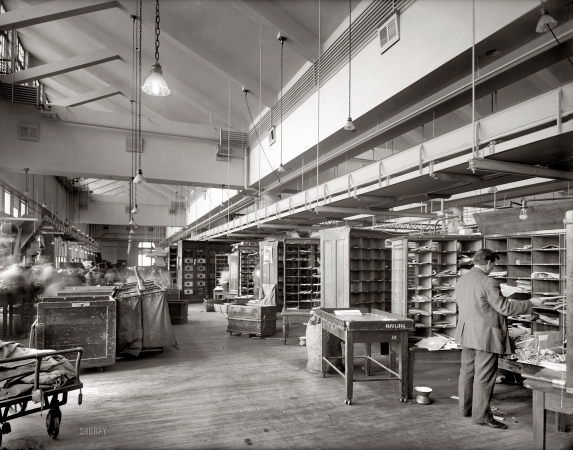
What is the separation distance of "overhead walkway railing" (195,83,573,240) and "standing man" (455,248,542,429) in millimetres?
1263

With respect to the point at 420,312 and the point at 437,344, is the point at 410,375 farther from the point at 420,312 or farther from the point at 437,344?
the point at 420,312

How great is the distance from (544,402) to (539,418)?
6.6 inches

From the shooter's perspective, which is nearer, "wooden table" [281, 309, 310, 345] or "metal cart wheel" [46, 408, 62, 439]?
"metal cart wheel" [46, 408, 62, 439]

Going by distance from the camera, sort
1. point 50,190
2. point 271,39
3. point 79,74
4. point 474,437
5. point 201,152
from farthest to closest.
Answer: point 50,190 < point 79,74 < point 201,152 < point 271,39 < point 474,437

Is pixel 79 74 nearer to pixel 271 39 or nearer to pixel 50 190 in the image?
pixel 50 190

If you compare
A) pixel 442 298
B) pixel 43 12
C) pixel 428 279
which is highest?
pixel 43 12

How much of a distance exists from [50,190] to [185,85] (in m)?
10.7

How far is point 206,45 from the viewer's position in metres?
9.44

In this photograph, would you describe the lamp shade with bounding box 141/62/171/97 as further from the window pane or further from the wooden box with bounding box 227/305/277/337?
the window pane

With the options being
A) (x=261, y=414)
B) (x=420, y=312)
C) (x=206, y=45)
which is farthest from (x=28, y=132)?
(x=420, y=312)

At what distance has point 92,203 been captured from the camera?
26.7m

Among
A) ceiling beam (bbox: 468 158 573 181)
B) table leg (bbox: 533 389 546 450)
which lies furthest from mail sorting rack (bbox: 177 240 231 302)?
table leg (bbox: 533 389 546 450)

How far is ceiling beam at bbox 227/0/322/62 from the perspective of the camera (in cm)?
785

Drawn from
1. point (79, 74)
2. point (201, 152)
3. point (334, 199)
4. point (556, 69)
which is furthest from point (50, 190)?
point (556, 69)
